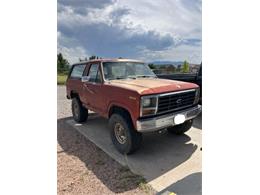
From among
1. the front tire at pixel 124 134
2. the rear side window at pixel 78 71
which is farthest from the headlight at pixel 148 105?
the rear side window at pixel 78 71

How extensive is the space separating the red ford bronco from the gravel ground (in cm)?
43

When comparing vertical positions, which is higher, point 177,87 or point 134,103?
point 177,87

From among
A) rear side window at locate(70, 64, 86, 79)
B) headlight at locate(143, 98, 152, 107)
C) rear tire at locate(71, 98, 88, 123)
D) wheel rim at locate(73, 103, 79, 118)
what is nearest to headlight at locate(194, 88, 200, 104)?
headlight at locate(143, 98, 152, 107)

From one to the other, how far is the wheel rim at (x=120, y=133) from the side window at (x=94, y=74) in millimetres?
1054

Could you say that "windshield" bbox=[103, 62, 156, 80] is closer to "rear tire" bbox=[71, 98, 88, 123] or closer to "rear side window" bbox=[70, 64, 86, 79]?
"rear side window" bbox=[70, 64, 86, 79]

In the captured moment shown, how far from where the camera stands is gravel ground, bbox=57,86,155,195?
2463mm

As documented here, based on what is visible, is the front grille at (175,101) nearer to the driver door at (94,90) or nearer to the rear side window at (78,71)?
the driver door at (94,90)

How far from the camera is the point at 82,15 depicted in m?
2.30

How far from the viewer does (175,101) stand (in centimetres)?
329

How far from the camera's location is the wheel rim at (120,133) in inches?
133

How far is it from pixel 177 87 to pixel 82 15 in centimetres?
182

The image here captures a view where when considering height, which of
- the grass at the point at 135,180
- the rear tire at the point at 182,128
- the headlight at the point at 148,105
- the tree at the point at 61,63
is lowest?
the grass at the point at 135,180
